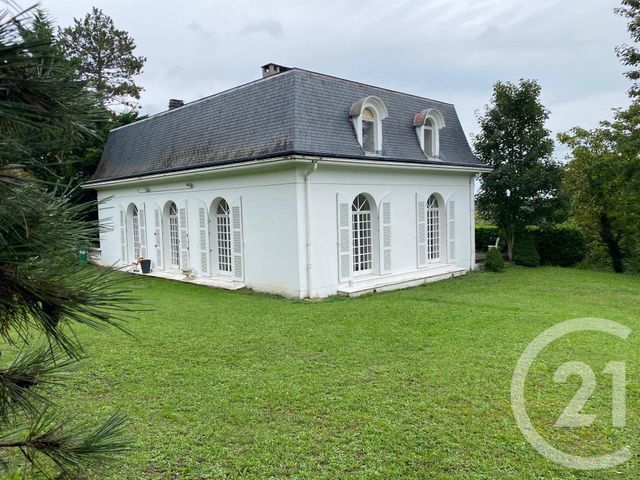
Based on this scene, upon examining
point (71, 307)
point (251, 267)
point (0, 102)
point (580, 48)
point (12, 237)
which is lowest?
point (251, 267)

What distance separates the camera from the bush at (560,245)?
747 inches

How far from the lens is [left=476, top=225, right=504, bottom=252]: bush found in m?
21.9

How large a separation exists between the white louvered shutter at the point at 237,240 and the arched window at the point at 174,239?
3.61m

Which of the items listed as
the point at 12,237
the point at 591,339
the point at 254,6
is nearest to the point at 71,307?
the point at 12,237

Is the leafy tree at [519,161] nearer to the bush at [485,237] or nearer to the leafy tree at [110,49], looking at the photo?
the bush at [485,237]

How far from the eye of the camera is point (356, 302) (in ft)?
35.2

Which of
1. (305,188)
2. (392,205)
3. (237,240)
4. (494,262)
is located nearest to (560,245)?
(494,262)

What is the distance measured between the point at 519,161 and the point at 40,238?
18.6 meters

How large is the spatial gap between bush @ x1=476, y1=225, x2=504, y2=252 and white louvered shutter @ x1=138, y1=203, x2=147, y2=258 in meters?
15.6

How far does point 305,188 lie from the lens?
11156 mm

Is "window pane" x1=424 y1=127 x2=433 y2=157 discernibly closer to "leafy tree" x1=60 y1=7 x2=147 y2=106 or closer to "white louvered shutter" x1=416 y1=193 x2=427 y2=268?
"white louvered shutter" x1=416 y1=193 x2=427 y2=268

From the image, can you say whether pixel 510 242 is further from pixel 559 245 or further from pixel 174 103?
pixel 174 103

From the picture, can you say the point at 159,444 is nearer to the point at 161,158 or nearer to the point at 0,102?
the point at 0,102

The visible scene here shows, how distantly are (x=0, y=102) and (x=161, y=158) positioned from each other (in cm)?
1551
